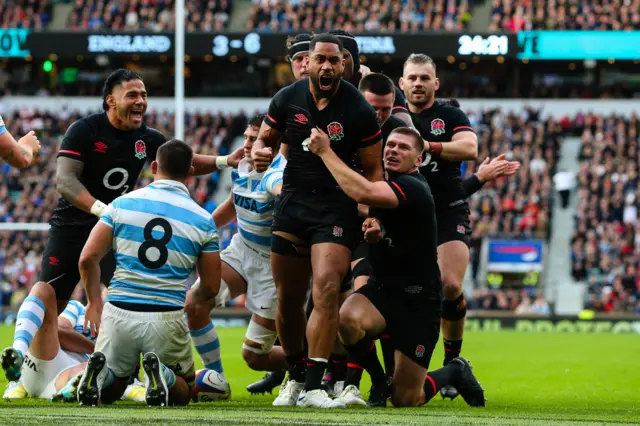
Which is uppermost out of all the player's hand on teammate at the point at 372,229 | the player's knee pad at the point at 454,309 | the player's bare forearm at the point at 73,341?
the player's hand on teammate at the point at 372,229

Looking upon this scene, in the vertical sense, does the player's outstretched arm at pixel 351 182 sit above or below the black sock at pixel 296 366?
above

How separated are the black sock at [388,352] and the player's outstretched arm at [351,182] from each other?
111 centimetres

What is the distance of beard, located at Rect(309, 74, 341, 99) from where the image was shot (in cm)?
763

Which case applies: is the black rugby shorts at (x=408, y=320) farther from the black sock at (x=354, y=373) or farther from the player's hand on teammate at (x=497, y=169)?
the player's hand on teammate at (x=497, y=169)

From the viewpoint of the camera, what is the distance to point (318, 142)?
7484 mm

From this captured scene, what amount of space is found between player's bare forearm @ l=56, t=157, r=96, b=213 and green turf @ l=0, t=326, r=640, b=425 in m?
1.52

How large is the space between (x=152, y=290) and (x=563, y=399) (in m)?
4.11

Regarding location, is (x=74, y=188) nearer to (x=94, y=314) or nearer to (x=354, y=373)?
(x=94, y=314)

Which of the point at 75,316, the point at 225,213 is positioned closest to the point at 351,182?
the point at 225,213

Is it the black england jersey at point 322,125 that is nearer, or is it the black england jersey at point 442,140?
the black england jersey at point 322,125

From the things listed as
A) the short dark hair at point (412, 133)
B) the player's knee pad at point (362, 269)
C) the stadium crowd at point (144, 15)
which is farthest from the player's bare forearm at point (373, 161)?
the stadium crowd at point (144, 15)

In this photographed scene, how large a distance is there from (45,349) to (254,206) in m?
2.05

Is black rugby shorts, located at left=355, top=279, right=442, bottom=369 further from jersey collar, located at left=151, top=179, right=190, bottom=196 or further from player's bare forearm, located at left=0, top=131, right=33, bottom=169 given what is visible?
player's bare forearm, located at left=0, top=131, right=33, bottom=169

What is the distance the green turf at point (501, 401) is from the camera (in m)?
6.14
